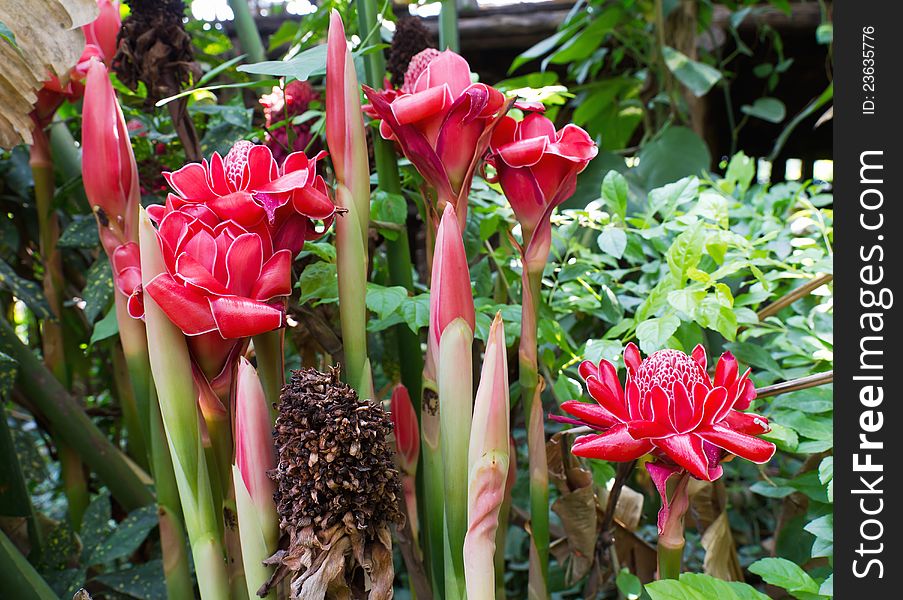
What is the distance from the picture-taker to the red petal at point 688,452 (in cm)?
35

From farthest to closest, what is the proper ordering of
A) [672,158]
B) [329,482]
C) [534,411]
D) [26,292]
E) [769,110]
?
[769,110]
[672,158]
[26,292]
[534,411]
[329,482]

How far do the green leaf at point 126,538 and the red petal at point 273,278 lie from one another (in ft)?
1.10

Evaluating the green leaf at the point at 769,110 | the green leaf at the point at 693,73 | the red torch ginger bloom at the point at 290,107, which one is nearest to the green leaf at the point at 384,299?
the red torch ginger bloom at the point at 290,107

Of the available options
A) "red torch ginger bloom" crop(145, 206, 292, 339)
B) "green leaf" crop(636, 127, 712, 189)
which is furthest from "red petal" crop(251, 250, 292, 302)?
"green leaf" crop(636, 127, 712, 189)

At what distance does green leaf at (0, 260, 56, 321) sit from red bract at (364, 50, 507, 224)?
0.44 metres

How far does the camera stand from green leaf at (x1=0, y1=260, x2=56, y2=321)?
66 centimetres

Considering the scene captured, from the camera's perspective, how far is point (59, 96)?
0.61 m

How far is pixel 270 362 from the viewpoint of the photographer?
397mm

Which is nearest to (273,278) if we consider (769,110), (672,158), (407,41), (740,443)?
(740,443)

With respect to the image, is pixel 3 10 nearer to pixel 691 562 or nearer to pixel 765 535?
pixel 691 562

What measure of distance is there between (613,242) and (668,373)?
0.21 m

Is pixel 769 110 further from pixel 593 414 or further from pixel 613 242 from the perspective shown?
pixel 593 414

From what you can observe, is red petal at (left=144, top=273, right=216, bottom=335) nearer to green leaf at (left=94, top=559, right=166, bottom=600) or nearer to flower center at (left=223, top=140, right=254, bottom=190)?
flower center at (left=223, top=140, right=254, bottom=190)
